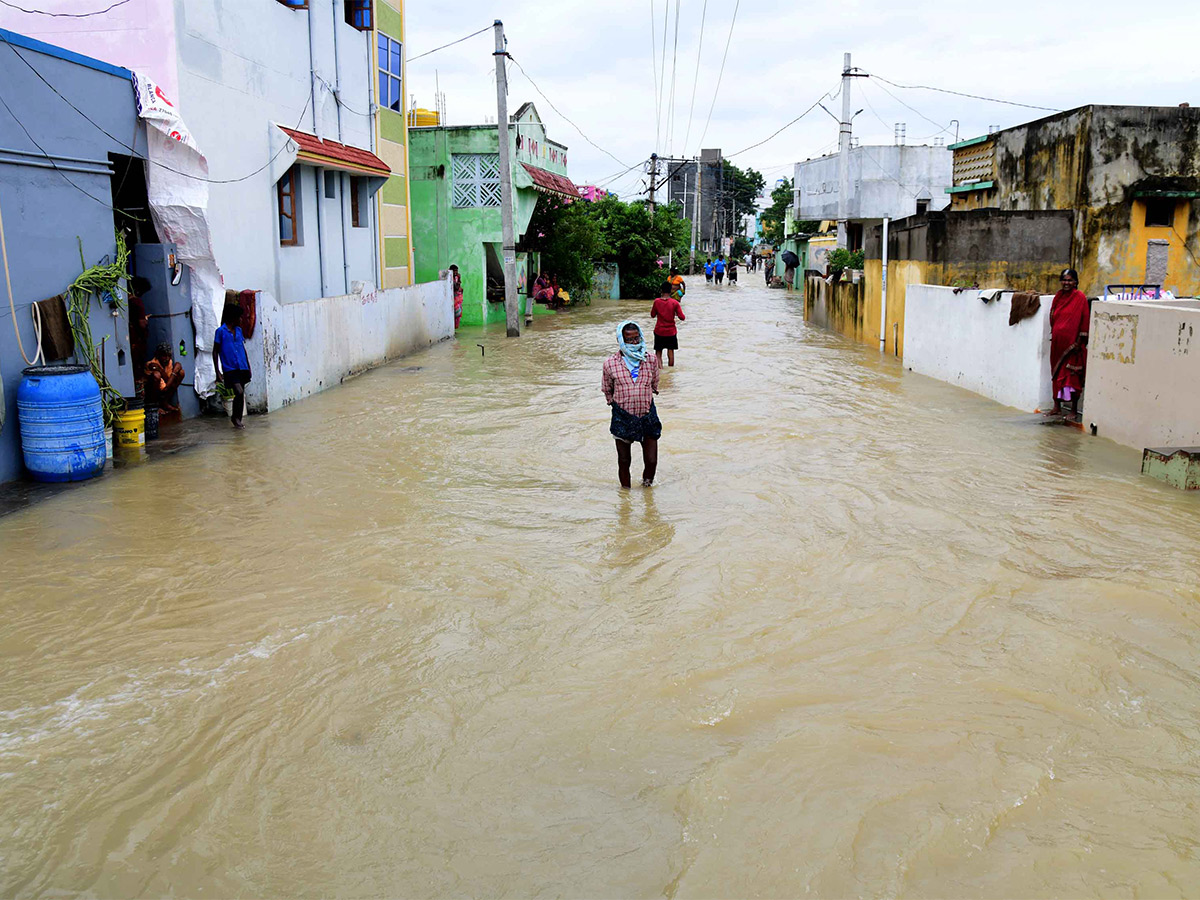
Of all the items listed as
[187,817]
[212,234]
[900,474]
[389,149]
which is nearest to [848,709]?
[187,817]

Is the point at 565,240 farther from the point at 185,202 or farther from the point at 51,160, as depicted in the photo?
the point at 51,160

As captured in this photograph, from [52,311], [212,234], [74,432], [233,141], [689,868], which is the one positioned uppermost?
[233,141]

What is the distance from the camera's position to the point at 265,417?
46.2 ft

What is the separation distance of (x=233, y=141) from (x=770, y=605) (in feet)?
38.3

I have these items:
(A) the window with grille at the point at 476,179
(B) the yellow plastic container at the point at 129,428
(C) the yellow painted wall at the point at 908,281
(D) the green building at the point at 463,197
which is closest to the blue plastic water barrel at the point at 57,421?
(B) the yellow plastic container at the point at 129,428

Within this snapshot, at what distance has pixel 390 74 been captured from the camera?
23.3 metres

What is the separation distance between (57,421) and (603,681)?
6.82 meters

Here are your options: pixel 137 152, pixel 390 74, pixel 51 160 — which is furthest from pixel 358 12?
pixel 51 160

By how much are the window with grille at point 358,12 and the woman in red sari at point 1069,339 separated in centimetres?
1418

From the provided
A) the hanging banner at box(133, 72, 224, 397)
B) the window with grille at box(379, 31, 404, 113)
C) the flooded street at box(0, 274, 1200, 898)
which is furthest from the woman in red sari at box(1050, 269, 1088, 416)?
the window with grille at box(379, 31, 404, 113)

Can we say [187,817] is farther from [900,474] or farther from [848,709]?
[900,474]

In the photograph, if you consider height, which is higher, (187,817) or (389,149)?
(389,149)

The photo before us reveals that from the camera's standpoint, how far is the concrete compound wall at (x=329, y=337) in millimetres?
14289

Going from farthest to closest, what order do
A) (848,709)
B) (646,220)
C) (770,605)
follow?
(646,220), (770,605), (848,709)
